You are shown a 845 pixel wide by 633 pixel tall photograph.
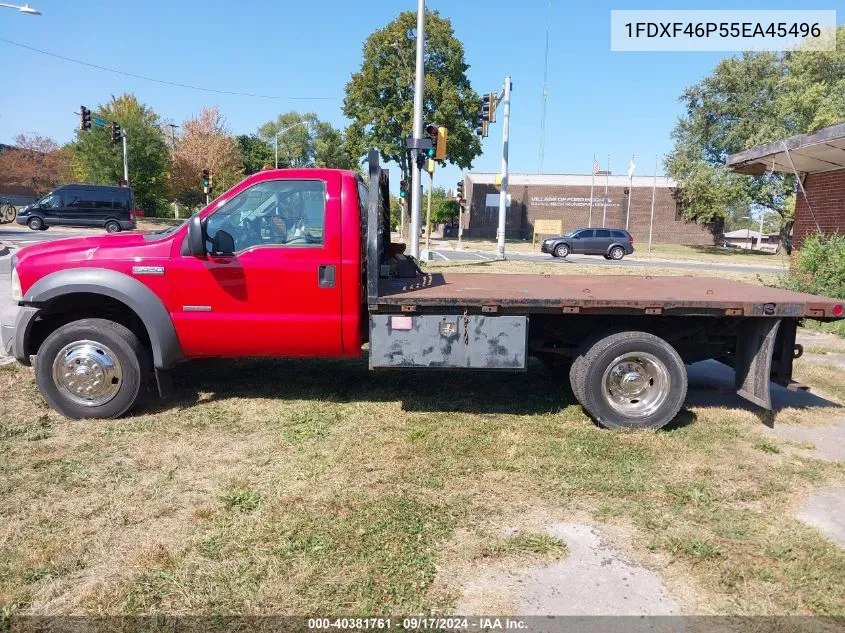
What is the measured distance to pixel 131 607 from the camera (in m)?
2.90

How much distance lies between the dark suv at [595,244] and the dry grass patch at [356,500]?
94.1 ft

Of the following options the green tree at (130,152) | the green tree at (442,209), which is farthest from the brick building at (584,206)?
the green tree at (130,152)

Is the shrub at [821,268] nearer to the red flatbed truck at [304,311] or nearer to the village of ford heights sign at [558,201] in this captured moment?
the red flatbed truck at [304,311]

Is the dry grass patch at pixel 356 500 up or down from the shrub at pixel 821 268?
down

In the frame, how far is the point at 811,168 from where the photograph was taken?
13.7 meters

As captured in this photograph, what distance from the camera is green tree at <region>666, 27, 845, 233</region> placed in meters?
38.2

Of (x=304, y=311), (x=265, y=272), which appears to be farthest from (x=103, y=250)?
(x=304, y=311)

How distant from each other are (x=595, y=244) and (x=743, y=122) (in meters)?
19.7

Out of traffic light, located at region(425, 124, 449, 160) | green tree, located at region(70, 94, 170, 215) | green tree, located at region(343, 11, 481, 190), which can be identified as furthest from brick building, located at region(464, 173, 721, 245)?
traffic light, located at region(425, 124, 449, 160)

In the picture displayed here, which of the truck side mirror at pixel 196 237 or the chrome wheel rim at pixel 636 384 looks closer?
the truck side mirror at pixel 196 237

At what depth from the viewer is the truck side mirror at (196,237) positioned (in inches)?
193

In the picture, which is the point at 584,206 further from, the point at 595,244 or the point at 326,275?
the point at 326,275

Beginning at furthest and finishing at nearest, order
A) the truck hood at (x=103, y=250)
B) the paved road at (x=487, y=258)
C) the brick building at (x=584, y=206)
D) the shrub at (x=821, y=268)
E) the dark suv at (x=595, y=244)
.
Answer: the brick building at (x=584, y=206)
the dark suv at (x=595, y=244)
the paved road at (x=487, y=258)
the shrub at (x=821, y=268)
the truck hood at (x=103, y=250)

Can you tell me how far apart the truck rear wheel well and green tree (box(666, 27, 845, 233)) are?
4029 centimetres
